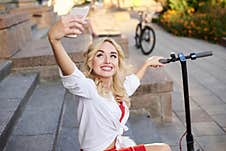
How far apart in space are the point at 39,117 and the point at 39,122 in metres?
0.14

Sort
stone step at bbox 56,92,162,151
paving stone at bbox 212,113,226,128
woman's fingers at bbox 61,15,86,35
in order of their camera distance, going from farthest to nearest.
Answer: paving stone at bbox 212,113,226,128
stone step at bbox 56,92,162,151
woman's fingers at bbox 61,15,86,35

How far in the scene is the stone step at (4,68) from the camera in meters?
4.61

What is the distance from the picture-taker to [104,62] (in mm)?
2439

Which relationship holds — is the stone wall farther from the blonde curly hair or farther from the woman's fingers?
the woman's fingers

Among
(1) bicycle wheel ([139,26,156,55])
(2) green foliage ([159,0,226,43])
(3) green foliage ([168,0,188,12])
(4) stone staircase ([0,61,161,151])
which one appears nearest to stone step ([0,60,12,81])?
(4) stone staircase ([0,61,161,151])

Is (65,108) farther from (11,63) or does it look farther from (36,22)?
(36,22)

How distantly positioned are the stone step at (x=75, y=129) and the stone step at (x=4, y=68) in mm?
819

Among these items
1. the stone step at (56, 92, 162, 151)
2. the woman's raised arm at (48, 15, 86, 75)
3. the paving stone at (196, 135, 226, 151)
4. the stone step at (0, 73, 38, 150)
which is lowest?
the paving stone at (196, 135, 226, 151)

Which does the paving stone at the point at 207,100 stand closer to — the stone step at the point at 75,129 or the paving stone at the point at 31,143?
the stone step at the point at 75,129

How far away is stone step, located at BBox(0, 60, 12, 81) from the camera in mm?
4611

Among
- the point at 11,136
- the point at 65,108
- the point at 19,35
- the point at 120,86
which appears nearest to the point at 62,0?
the point at 19,35

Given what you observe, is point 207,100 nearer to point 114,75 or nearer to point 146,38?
point 114,75

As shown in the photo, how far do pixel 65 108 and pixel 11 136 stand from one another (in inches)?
39.7

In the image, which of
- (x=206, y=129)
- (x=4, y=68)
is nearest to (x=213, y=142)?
(x=206, y=129)
